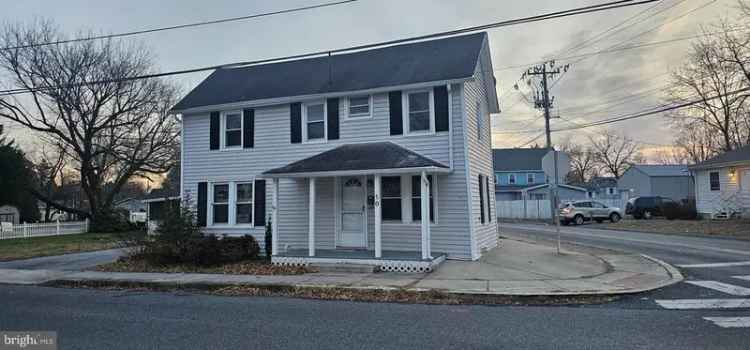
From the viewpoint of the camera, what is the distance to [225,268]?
37.7ft

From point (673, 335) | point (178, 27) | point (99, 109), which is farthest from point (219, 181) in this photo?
point (99, 109)

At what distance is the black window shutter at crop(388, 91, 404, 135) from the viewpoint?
12.7 m

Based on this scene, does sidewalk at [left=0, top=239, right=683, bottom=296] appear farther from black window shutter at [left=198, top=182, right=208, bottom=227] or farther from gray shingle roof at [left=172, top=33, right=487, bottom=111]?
gray shingle roof at [left=172, top=33, right=487, bottom=111]

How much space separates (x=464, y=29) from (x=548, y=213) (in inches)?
1164

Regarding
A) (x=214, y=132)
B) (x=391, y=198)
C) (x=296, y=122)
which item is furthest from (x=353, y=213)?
(x=214, y=132)

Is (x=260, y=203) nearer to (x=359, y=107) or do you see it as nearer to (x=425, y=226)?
(x=359, y=107)

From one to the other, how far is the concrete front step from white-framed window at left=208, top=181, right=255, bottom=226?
13.3ft

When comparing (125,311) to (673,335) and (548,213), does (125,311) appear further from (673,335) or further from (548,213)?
(548,213)

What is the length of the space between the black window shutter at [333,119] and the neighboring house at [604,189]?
1578 inches

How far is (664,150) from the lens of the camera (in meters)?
64.3

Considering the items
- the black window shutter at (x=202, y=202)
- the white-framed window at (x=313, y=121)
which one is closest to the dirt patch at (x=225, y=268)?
the black window shutter at (x=202, y=202)

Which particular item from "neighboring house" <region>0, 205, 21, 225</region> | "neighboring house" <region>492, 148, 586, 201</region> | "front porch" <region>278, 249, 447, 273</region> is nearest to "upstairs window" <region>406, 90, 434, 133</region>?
"front porch" <region>278, 249, 447, 273</region>

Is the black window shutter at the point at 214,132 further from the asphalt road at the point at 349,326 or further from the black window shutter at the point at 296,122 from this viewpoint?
the asphalt road at the point at 349,326

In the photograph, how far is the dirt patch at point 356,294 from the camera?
298 inches
